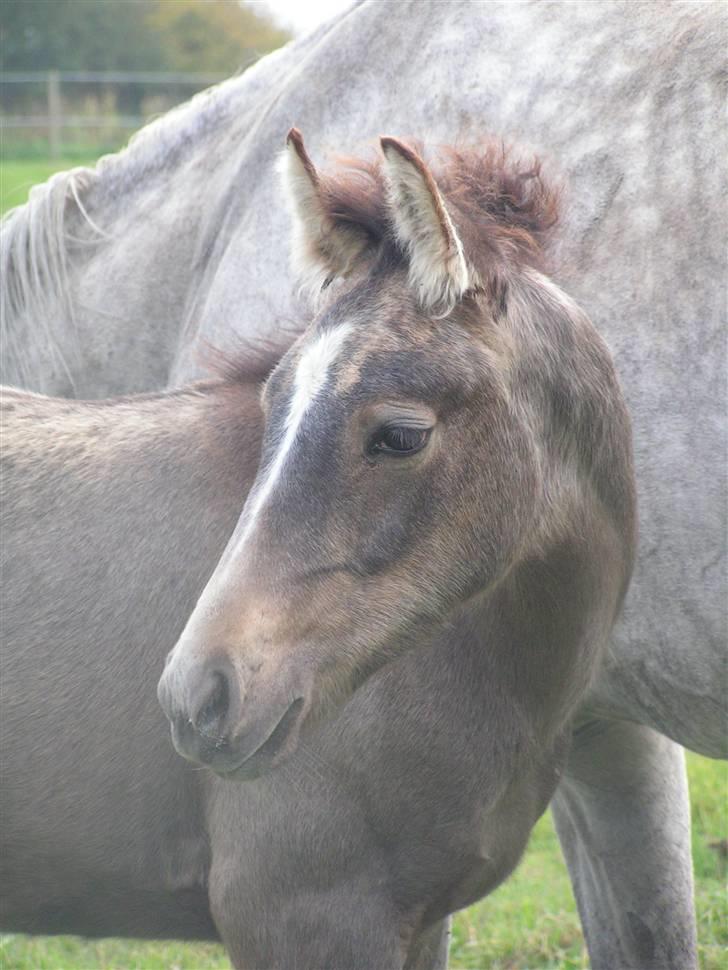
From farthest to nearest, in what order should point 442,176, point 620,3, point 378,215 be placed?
point 620,3 < point 442,176 < point 378,215

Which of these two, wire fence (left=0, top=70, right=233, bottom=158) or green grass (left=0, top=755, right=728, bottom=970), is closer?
green grass (left=0, top=755, right=728, bottom=970)

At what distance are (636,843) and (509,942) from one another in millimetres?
969

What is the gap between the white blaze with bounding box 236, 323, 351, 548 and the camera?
2420 millimetres

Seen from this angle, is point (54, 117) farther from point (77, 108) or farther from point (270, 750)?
point (270, 750)

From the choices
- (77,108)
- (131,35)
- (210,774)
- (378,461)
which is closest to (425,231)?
(378,461)

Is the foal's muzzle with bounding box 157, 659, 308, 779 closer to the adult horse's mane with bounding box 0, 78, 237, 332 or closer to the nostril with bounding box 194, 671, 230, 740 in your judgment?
the nostril with bounding box 194, 671, 230, 740

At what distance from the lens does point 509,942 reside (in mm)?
4641

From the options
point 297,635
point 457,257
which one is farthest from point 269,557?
point 457,257

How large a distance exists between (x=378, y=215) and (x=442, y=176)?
314mm

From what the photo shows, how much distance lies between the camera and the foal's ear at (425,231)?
2.41 m

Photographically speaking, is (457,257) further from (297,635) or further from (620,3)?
(620,3)

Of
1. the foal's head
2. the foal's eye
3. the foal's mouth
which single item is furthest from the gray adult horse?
the foal's mouth

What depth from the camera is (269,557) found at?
2.38m

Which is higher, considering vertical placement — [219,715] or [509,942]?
[219,715]
